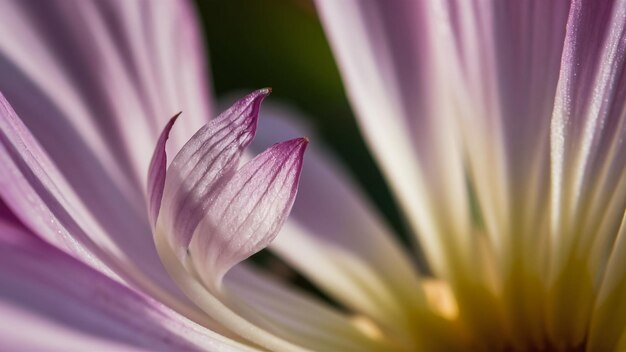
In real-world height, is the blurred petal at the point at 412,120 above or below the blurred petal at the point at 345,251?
above

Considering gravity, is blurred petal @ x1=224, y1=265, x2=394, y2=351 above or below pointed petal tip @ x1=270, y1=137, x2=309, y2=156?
below

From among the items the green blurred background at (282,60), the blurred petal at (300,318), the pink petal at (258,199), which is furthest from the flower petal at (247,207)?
the green blurred background at (282,60)

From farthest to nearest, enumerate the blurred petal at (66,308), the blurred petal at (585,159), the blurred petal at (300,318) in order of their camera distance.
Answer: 1. the blurred petal at (300,318)
2. the blurred petal at (585,159)
3. the blurred petal at (66,308)

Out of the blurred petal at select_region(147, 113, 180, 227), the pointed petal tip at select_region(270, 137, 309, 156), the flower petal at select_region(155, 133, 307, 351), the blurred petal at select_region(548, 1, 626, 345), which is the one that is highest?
the blurred petal at select_region(147, 113, 180, 227)

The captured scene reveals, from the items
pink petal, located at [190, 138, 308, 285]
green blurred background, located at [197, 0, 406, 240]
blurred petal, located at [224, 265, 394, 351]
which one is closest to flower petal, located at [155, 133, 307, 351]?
pink petal, located at [190, 138, 308, 285]

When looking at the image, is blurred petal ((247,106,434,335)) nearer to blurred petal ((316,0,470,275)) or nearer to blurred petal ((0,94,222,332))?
blurred petal ((316,0,470,275))

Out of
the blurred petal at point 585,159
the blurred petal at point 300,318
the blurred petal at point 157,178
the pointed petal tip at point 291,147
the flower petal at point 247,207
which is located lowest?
the blurred petal at point 300,318

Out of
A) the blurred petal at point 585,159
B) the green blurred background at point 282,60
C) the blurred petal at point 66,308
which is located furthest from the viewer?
the green blurred background at point 282,60

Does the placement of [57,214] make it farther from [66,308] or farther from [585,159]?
[585,159]

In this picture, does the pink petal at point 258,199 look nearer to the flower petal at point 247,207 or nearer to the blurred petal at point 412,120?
the flower petal at point 247,207
